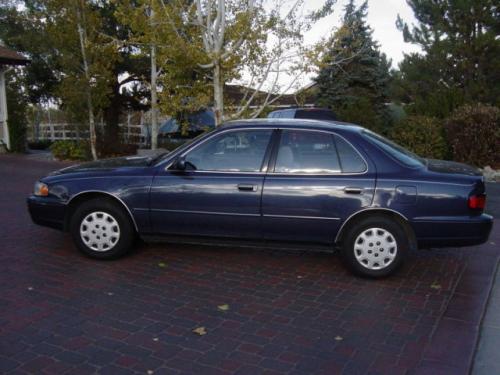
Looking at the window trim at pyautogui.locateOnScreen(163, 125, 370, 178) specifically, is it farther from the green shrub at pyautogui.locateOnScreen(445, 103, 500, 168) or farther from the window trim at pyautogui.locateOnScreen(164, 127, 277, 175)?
the green shrub at pyautogui.locateOnScreen(445, 103, 500, 168)

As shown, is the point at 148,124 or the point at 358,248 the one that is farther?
the point at 148,124

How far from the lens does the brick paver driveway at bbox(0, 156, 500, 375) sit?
350cm

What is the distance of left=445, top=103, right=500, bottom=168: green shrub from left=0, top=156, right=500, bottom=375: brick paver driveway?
7.59 m

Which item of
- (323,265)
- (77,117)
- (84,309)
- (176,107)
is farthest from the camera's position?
(77,117)

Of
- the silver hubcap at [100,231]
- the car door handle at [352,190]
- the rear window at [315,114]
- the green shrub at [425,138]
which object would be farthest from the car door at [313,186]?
the rear window at [315,114]

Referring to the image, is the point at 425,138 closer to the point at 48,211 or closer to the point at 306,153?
the point at 306,153

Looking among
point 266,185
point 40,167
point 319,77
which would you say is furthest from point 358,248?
point 319,77

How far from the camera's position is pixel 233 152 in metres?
5.34

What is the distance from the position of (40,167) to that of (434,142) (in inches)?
444

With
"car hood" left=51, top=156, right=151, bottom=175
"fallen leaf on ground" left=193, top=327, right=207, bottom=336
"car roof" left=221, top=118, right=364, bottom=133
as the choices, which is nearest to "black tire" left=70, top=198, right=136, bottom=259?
"car hood" left=51, top=156, right=151, bottom=175

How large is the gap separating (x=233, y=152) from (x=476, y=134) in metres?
9.65

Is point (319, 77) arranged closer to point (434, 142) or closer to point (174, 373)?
point (434, 142)

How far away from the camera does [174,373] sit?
332 cm

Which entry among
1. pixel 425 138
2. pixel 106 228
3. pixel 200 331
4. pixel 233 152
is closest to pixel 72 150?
pixel 425 138
